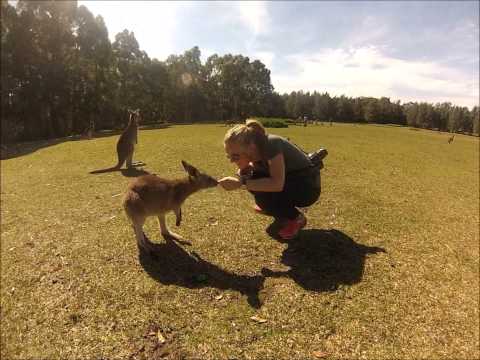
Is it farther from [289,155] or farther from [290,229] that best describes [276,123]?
[290,229]

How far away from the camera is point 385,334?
11.6ft

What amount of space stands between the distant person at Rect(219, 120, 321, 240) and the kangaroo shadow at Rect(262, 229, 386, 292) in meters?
0.31

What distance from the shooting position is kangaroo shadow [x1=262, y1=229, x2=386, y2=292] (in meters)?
4.33

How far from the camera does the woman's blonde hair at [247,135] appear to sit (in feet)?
12.5

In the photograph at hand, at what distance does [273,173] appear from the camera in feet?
13.8

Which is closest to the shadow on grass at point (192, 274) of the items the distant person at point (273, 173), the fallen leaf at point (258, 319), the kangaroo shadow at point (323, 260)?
the fallen leaf at point (258, 319)

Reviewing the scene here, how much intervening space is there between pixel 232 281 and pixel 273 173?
1480 mm

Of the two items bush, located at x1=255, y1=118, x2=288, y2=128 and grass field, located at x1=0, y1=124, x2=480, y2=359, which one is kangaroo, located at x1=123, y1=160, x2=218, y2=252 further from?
bush, located at x1=255, y1=118, x2=288, y2=128

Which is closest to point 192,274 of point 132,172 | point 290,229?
point 290,229

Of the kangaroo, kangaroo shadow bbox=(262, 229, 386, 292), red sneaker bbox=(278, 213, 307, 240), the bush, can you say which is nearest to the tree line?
the bush

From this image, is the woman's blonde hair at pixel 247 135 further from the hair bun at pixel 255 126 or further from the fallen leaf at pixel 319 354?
the fallen leaf at pixel 319 354

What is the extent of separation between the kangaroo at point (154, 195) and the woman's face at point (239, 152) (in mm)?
608

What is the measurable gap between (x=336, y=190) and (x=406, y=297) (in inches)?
167

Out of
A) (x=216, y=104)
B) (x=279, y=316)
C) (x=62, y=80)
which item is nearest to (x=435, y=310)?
(x=279, y=316)
